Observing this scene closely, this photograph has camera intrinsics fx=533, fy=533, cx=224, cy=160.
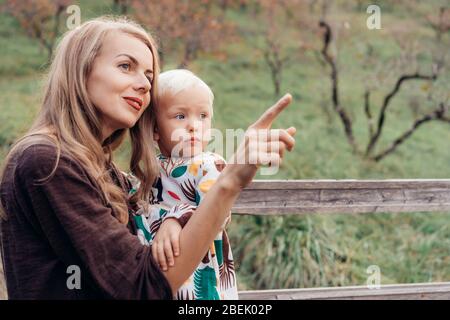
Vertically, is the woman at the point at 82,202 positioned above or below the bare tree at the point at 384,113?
below

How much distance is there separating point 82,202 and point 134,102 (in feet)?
1.10

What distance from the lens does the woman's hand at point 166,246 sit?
1.23 m

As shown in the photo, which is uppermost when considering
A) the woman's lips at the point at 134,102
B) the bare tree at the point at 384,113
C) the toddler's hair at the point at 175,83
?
the bare tree at the point at 384,113

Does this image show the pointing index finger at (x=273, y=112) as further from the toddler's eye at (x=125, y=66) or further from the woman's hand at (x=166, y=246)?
the toddler's eye at (x=125, y=66)

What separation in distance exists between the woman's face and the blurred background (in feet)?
4.24

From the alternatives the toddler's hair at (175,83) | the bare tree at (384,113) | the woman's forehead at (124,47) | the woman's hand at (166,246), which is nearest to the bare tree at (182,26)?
the bare tree at (384,113)

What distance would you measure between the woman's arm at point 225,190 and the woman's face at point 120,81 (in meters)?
0.36

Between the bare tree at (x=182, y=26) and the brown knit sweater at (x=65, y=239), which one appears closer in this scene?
the brown knit sweater at (x=65, y=239)

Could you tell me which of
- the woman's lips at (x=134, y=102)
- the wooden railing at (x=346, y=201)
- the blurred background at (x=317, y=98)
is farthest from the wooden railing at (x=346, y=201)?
the woman's lips at (x=134, y=102)

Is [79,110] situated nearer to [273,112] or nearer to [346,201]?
[273,112]

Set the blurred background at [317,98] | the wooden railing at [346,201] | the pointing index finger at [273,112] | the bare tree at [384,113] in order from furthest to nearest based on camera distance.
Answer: the bare tree at [384,113] → the blurred background at [317,98] → the wooden railing at [346,201] → the pointing index finger at [273,112]

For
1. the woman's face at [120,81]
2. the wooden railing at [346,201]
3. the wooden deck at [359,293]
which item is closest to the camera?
the woman's face at [120,81]

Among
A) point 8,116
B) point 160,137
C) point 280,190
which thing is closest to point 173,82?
point 160,137

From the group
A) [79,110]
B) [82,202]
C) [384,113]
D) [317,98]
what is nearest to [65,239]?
[82,202]
